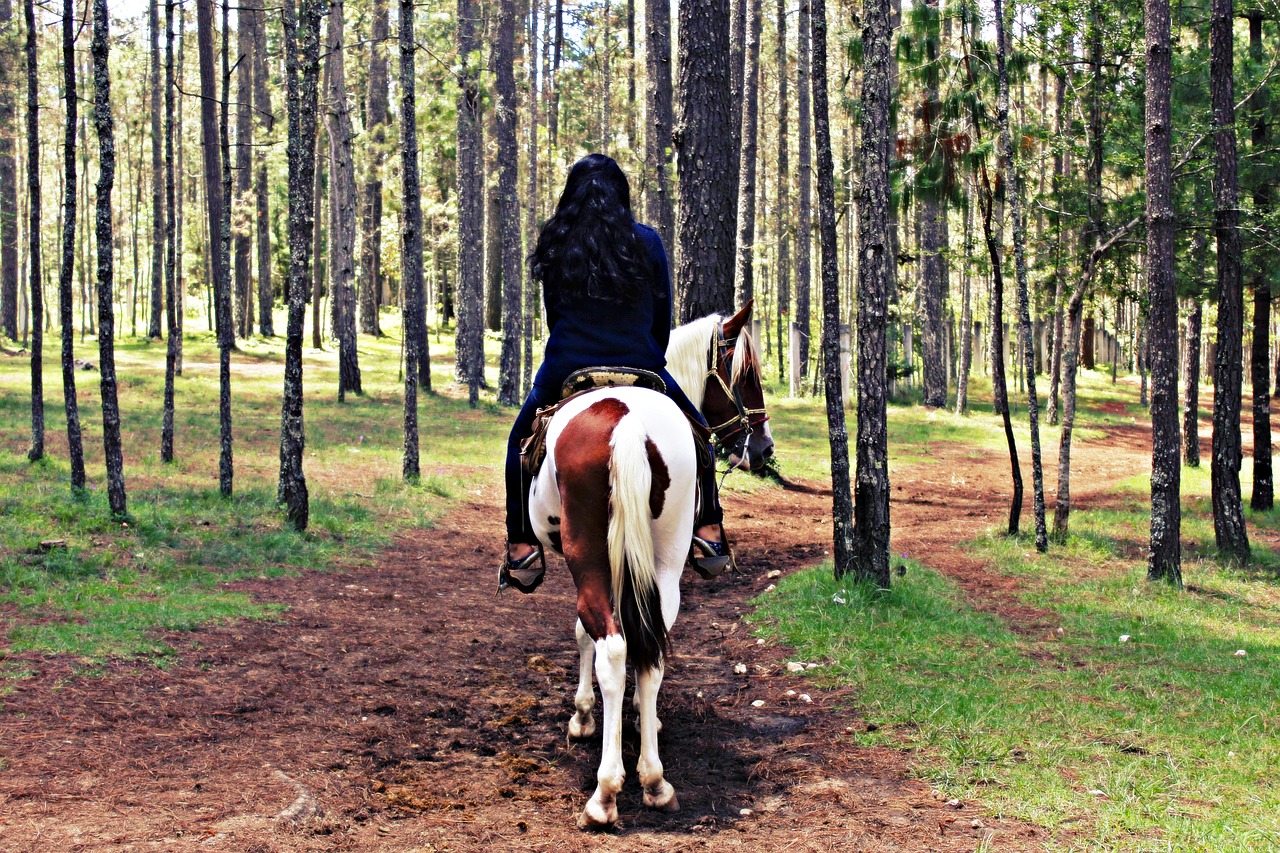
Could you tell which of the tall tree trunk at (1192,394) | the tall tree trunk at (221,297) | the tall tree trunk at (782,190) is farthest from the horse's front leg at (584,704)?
the tall tree trunk at (782,190)

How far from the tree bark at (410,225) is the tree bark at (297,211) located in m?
1.98

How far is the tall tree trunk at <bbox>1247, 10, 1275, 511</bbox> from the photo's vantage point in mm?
13133

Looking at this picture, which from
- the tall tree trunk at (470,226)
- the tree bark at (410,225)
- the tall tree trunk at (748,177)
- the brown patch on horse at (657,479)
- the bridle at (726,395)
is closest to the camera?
the brown patch on horse at (657,479)

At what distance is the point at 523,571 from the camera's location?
556 cm

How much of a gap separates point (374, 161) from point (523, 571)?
100 ft

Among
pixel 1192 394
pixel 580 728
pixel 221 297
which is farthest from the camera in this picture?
pixel 1192 394

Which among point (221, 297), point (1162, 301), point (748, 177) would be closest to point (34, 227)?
point (221, 297)

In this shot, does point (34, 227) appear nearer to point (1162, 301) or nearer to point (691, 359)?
point (691, 359)

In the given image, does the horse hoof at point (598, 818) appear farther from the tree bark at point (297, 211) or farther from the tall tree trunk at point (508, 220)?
the tall tree trunk at point (508, 220)

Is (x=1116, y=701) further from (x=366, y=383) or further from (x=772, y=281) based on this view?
(x=772, y=281)

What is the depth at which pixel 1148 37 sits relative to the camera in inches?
357

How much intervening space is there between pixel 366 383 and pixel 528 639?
63.1ft

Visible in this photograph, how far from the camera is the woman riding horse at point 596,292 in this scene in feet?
16.4

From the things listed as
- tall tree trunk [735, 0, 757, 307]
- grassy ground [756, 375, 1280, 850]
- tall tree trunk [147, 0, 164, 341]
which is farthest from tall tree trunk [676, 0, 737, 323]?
tall tree trunk [147, 0, 164, 341]
